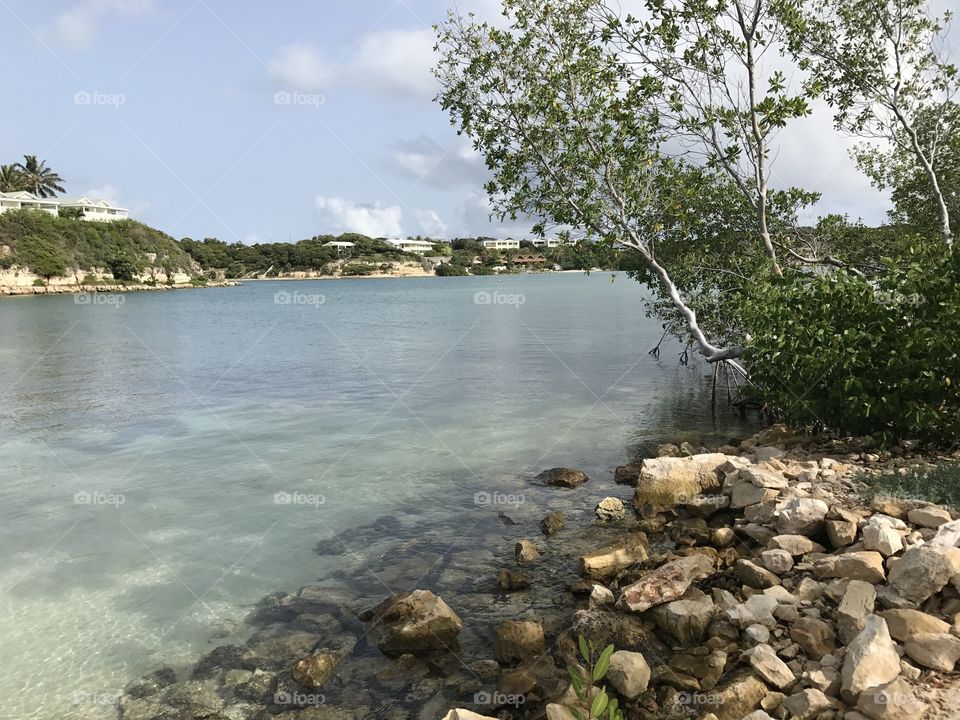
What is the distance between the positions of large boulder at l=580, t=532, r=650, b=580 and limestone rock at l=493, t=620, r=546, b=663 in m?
1.82

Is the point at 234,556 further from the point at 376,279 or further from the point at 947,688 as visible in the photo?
the point at 376,279

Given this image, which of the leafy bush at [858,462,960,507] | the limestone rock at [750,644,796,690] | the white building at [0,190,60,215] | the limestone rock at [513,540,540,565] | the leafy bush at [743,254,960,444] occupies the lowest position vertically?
the limestone rock at [513,540,540,565]

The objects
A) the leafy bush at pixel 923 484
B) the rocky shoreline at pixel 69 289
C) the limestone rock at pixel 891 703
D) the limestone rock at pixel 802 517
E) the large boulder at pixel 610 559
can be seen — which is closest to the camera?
the limestone rock at pixel 891 703

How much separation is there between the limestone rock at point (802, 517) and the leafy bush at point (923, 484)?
962mm

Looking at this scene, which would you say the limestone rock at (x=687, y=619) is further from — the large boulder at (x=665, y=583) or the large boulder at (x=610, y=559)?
the large boulder at (x=610, y=559)

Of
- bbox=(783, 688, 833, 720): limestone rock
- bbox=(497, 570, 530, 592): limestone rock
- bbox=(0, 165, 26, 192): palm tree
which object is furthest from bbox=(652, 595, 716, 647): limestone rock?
bbox=(0, 165, 26, 192): palm tree

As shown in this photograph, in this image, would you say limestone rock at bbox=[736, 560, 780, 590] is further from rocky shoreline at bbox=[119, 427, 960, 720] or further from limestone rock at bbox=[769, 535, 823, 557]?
limestone rock at bbox=[769, 535, 823, 557]

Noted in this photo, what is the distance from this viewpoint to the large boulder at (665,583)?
820 centimetres

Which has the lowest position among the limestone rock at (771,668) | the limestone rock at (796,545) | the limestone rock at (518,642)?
the limestone rock at (518,642)

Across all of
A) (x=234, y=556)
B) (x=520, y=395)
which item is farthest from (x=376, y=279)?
(x=234, y=556)

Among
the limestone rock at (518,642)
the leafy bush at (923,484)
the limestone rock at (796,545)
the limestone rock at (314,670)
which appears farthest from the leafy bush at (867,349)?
the limestone rock at (314,670)

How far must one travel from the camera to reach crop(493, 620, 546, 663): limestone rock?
25.9 feet

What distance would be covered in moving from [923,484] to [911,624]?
390 centimetres

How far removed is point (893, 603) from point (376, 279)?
19525 centimetres
